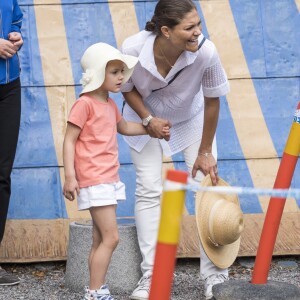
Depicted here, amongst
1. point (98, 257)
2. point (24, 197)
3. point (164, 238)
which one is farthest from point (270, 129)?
point (164, 238)

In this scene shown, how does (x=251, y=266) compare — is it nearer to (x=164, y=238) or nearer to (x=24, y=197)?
(x=24, y=197)

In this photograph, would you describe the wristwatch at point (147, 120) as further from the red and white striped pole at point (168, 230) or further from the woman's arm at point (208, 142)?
the red and white striped pole at point (168, 230)

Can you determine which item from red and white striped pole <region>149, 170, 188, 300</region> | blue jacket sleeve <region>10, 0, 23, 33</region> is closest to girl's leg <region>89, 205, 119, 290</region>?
blue jacket sleeve <region>10, 0, 23, 33</region>

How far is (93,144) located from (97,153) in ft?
0.15

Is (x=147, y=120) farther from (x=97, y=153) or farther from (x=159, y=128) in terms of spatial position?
(x=97, y=153)

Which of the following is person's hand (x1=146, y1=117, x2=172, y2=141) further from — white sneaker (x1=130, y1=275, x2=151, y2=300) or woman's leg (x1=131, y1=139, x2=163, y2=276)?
white sneaker (x1=130, y1=275, x2=151, y2=300)

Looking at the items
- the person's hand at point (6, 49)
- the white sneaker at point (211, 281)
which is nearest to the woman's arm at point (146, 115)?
the person's hand at point (6, 49)

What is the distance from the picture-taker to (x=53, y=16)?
17.0ft

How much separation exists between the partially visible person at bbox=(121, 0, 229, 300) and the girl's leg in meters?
0.35

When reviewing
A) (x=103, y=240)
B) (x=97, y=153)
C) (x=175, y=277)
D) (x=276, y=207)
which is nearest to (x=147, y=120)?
(x=97, y=153)

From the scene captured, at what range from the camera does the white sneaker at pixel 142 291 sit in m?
4.16

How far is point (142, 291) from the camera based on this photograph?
4172 millimetres

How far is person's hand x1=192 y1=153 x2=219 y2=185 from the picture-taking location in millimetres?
4258

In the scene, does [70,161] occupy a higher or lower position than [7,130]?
lower
